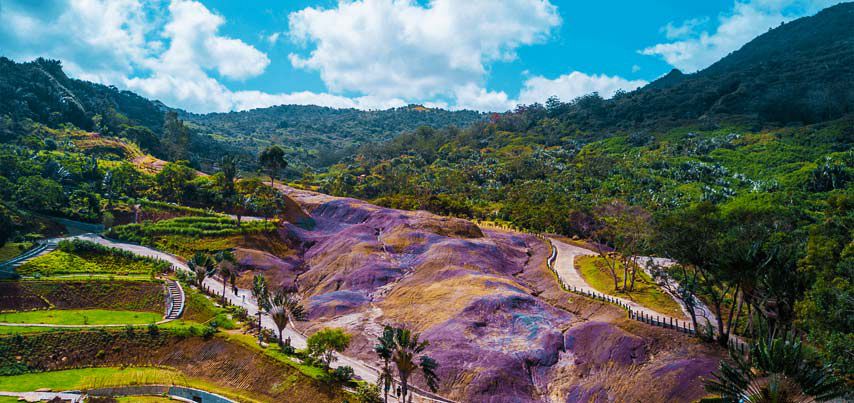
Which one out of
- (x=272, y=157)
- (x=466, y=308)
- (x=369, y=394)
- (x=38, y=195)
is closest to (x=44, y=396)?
(x=369, y=394)

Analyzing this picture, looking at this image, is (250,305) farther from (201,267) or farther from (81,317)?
(81,317)

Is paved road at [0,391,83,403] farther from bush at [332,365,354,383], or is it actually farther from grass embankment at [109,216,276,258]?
grass embankment at [109,216,276,258]

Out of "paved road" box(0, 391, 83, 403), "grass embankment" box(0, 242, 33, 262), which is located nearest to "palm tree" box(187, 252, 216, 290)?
"grass embankment" box(0, 242, 33, 262)

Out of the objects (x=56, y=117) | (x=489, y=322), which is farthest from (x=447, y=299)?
(x=56, y=117)

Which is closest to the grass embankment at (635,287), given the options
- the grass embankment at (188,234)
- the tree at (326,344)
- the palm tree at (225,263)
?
the tree at (326,344)

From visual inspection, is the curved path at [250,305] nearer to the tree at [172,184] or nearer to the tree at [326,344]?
the tree at [326,344]
